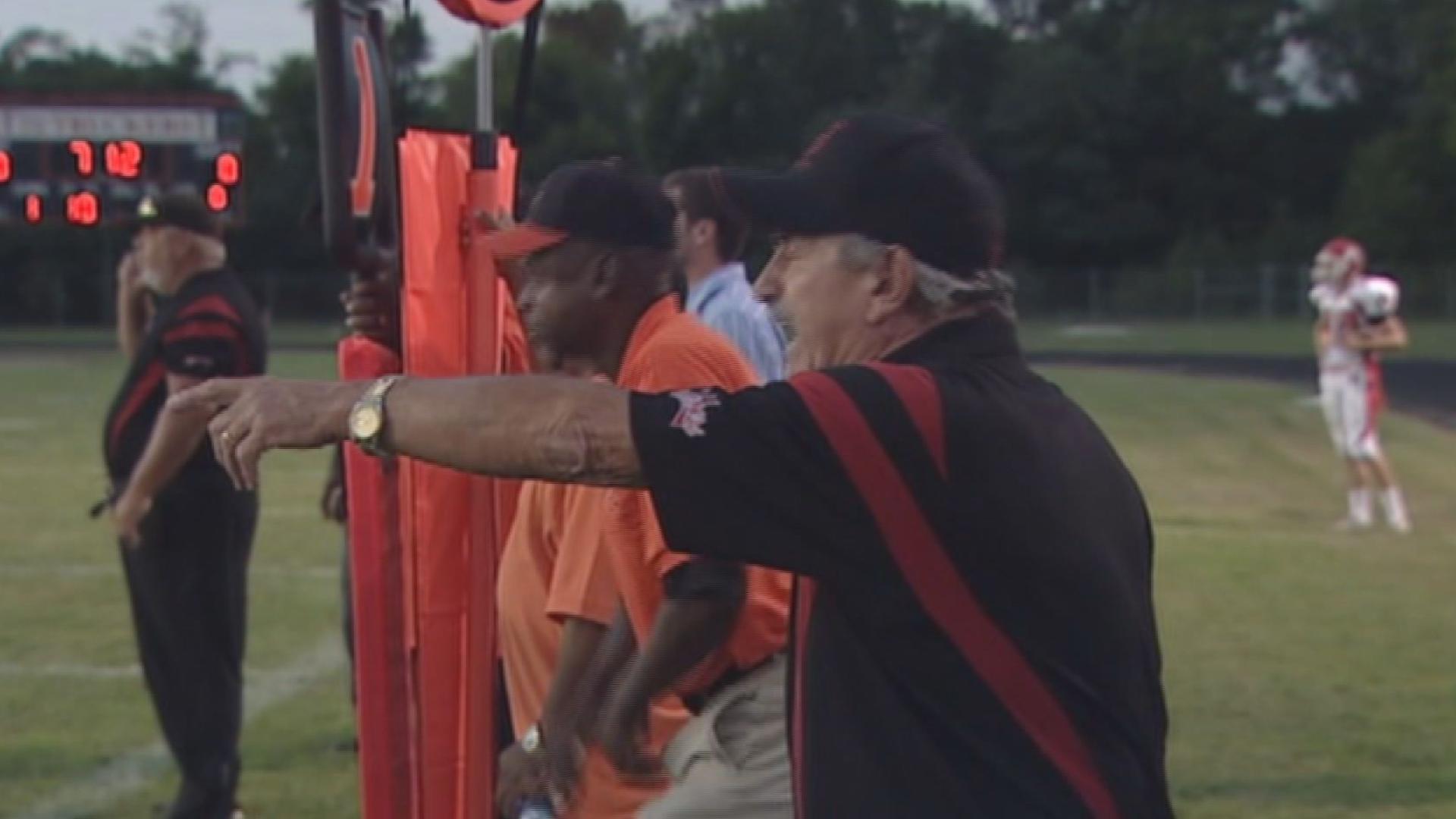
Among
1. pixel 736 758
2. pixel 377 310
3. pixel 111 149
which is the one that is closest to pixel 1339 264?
pixel 111 149

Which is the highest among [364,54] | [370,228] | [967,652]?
[364,54]

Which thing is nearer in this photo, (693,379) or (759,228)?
(759,228)

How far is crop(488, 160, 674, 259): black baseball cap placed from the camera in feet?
14.7

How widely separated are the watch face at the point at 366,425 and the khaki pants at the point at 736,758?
1480 millimetres

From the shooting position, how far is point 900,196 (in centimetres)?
294

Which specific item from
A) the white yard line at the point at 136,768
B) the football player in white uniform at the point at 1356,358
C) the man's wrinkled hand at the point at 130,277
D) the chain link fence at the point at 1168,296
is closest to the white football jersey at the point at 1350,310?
the football player in white uniform at the point at 1356,358

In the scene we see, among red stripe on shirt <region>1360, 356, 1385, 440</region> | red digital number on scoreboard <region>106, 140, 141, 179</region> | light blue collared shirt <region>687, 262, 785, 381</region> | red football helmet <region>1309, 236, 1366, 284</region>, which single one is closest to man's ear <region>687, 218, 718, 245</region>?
light blue collared shirt <region>687, 262, 785, 381</region>

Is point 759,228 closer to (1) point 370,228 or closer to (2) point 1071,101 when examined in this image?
(1) point 370,228

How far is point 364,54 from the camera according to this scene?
175 inches

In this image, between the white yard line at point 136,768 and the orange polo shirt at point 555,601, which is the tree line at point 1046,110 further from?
the orange polo shirt at point 555,601

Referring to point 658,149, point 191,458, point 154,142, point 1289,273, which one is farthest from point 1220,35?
point 191,458

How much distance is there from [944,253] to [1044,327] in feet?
190

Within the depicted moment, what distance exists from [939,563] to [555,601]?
1.79 m

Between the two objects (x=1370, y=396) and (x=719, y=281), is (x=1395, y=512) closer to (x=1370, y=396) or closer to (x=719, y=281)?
(x=1370, y=396)
